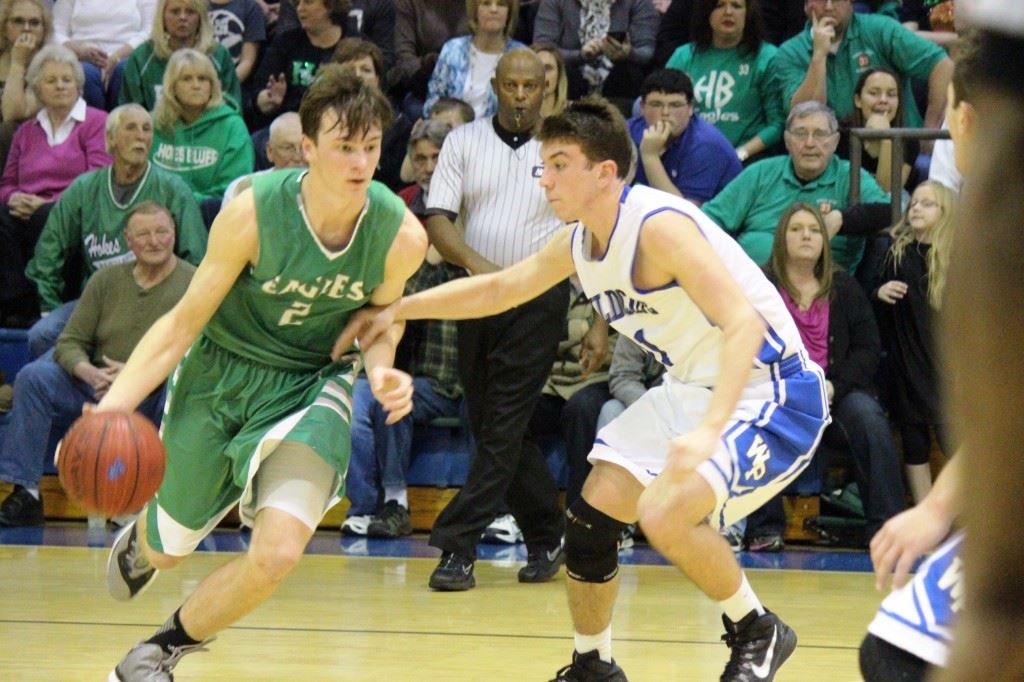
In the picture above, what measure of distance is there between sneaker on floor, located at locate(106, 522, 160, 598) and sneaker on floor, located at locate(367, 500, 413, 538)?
279cm

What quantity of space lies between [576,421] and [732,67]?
2.59m

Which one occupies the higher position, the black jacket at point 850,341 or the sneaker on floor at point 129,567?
the black jacket at point 850,341

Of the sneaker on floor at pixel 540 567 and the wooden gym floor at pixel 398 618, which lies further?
the sneaker on floor at pixel 540 567

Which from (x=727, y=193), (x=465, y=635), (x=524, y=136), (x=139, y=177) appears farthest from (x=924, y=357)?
(x=139, y=177)

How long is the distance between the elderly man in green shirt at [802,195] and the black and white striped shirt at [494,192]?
1305 millimetres

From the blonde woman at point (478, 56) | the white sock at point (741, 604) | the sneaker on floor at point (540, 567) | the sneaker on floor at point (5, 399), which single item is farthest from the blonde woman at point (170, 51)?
the white sock at point (741, 604)

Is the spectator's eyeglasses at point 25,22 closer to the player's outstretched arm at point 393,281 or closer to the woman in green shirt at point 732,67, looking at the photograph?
the woman in green shirt at point 732,67

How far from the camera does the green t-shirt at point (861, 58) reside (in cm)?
851

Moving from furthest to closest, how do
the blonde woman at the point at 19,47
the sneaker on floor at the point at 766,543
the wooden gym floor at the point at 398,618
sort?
the blonde woman at the point at 19,47 < the sneaker on floor at the point at 766,543 < the wooden gym floor at the point at 398,618

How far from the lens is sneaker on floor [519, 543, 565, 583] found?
21.3ft

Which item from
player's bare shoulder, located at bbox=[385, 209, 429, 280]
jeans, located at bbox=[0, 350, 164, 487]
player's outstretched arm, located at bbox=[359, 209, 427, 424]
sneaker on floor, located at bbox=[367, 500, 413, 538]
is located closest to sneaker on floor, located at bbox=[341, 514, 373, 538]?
sneaker on floor, located at bbox=[367, 500, 413, 538]

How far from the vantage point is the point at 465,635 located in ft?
17.4

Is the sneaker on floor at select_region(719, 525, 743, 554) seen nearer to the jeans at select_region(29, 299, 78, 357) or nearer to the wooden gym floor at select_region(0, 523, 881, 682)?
the wooden gym floor at select_region(0, 523, 881, 682)

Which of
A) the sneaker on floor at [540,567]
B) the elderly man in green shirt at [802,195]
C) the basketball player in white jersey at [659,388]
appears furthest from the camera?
the elderly man in green shirt at [802,195]
